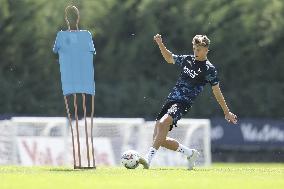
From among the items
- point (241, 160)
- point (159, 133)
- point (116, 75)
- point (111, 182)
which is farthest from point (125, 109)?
point (111, 182)

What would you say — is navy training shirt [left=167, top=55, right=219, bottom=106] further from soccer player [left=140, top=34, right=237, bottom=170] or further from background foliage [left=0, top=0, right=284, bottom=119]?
background foliage [left=0, top=0, right=284, bottom=119]

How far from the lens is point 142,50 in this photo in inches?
1858

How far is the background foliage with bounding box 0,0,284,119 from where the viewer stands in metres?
45.4

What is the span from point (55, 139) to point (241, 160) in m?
13.8

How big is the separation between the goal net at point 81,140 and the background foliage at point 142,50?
20.0 metres

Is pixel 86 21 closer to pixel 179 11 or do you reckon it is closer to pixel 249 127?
pixel 179 11

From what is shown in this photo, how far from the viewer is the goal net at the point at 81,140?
22.9 m

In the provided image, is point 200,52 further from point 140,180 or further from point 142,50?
point 142,50

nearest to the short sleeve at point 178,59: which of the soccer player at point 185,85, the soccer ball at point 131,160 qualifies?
the soccer player at point 185,85

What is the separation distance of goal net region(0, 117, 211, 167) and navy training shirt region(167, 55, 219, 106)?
21.7ft

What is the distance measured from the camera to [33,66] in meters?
46.6

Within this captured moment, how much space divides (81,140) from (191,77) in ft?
25.8

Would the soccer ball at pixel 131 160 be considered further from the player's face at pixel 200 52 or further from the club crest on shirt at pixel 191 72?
the player's face at pixel 200 52

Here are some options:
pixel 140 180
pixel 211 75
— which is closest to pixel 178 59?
pixel 211 75
